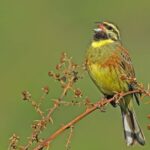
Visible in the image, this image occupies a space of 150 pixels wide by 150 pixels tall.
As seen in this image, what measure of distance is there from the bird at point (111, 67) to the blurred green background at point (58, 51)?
10.3ft

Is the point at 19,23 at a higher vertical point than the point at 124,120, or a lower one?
lower

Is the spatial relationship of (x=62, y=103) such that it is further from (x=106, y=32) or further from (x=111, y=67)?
(x=106, y=32)

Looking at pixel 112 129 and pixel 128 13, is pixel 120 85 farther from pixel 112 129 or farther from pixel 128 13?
pixel 128 13

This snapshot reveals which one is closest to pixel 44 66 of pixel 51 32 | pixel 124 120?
pixel 51 32

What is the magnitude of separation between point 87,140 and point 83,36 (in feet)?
15.4

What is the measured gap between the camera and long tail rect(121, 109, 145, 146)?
23.7 feet

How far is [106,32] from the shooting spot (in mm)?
7703

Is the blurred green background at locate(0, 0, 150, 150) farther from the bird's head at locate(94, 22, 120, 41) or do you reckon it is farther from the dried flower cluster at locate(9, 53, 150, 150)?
the dried flower cluster at locate(9, 53, 150, 150)

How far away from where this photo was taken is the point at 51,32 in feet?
58.2

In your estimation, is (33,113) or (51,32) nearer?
(33,113)

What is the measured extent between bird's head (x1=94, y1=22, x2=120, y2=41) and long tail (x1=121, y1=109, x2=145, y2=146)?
20.7 inches

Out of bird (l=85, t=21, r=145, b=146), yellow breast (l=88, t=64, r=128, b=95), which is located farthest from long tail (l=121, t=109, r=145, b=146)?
yellow breast (l=88, t=64, r=128, b=95)

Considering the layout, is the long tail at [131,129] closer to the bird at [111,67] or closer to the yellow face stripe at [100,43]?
the bird at [111,67]

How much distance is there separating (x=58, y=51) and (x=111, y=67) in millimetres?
8674
